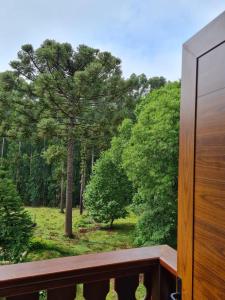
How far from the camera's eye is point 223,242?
1.74ft

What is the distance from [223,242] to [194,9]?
61.1 inches

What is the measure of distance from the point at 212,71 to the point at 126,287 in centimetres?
74

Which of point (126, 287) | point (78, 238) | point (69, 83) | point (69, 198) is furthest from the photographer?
point (69, 198)

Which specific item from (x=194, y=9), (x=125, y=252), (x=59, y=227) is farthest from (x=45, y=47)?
(x=125, y=252)

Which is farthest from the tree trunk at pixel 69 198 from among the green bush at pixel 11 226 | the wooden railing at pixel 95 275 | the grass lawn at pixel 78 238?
the wooden railing at pixel 95 275

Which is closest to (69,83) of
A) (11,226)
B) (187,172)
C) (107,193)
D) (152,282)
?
(107,193)

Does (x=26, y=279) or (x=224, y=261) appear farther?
(x=26, y=279)

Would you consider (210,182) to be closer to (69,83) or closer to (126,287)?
(126,287)

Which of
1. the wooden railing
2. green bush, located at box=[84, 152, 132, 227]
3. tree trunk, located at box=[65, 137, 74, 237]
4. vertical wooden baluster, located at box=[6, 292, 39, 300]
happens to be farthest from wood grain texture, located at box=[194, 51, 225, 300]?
green bush, located at box=[84, 152, 132, 227]

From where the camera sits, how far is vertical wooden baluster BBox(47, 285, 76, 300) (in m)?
0.79

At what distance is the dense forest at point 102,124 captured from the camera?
6055 mm

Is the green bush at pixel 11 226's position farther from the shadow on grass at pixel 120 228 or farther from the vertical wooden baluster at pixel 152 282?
the shadow on grass at pixel 120 228

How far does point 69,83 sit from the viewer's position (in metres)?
7.28

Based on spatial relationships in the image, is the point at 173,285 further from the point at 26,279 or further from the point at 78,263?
the point at 26,279
